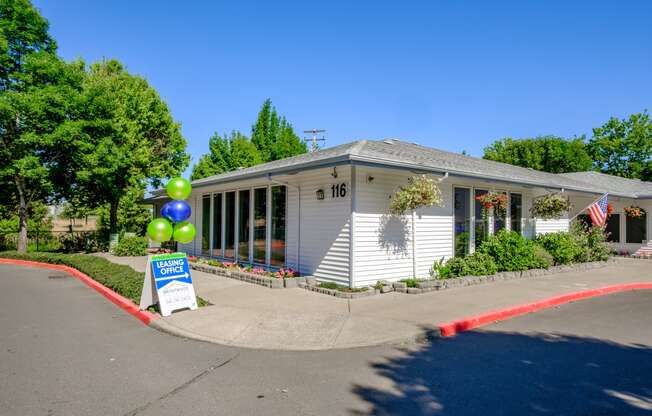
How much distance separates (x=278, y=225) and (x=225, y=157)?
2530cm

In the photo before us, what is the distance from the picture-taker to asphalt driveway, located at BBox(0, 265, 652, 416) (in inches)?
156

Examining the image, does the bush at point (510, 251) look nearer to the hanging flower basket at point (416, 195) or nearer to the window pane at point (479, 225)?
the window pane at point (479, 225)

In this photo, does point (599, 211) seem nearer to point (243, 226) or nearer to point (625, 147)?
point (243, 226)

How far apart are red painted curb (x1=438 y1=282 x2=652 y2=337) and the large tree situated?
18.9m

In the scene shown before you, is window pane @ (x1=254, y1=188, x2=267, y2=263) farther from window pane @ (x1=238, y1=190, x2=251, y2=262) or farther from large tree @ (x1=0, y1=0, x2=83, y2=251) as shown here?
large tree @ (x1=0, y1=0, x2=83, y2=251)

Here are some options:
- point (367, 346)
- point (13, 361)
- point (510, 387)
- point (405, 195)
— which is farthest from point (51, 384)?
point (405, 195)

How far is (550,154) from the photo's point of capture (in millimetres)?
41031

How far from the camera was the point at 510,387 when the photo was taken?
439 cm

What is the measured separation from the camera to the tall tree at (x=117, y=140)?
19.5 m

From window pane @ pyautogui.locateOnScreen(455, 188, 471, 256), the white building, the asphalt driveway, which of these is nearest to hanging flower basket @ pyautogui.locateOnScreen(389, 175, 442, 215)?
the white building

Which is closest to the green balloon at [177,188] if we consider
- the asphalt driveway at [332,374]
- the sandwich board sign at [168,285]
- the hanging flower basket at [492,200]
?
the sandwich board sign at [168,285]

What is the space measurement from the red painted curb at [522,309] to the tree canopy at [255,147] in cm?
2955

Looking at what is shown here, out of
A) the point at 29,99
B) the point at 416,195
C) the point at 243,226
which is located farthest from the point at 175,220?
the point at 29,99

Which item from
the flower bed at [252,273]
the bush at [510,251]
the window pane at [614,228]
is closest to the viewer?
the flower bed at [252,273]
